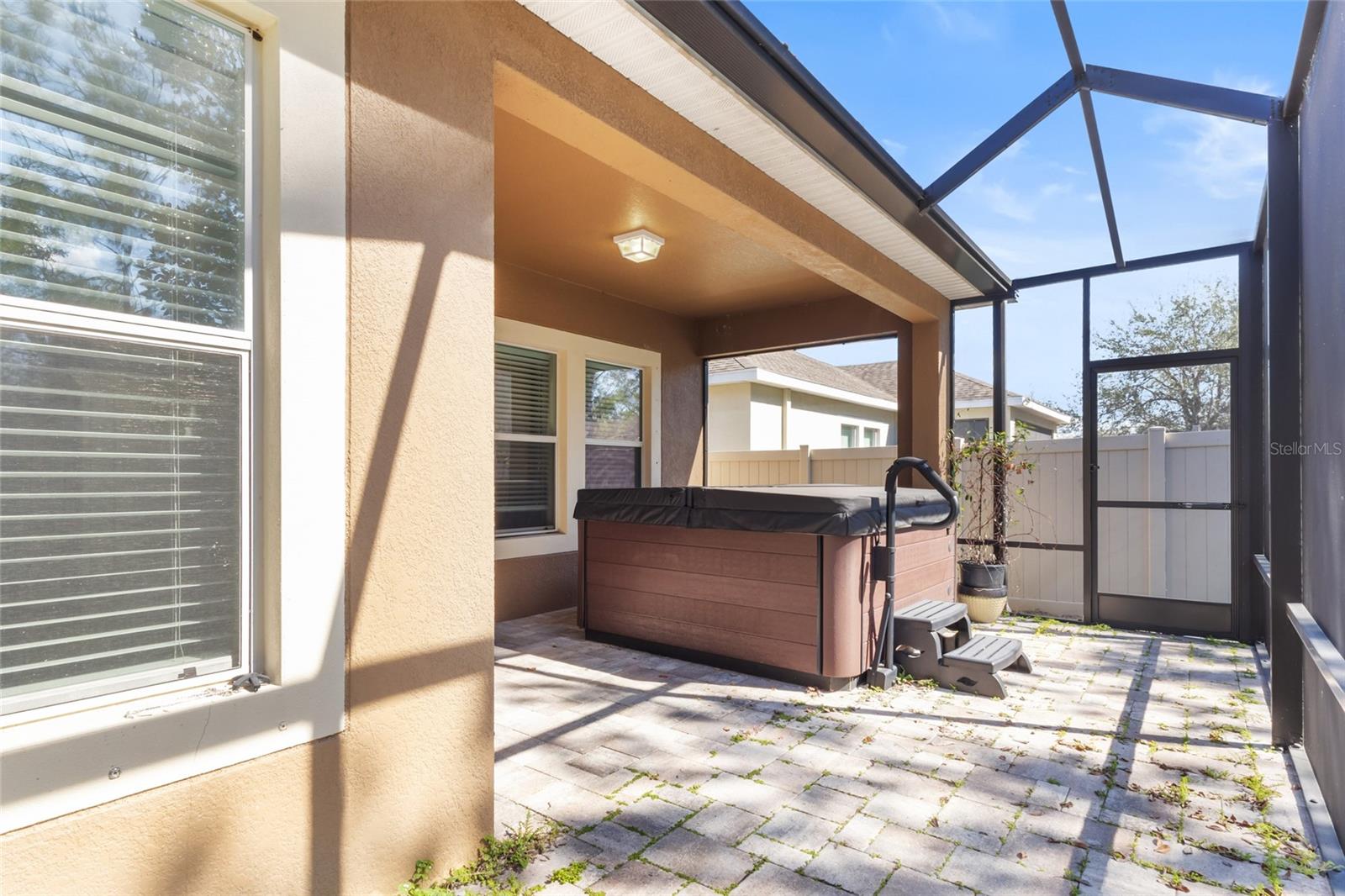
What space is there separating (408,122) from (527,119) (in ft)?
2.56

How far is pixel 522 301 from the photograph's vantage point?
592 cm

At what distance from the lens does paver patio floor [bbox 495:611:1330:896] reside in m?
2.15

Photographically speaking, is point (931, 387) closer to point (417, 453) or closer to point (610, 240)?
point (610, 240)

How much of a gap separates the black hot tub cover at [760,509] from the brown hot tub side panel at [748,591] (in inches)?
3.2

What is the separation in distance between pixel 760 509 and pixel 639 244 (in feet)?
6.93

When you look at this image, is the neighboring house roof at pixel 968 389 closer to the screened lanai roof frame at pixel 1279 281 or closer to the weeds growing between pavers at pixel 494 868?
the screened lanai roof frame at pixel 1279 281

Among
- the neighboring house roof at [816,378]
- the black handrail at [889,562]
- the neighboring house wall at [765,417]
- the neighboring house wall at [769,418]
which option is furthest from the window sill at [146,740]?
the neighboring house wall at [765,417]

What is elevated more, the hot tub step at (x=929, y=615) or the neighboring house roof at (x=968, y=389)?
the neighboring house roof at (x=968, y=389)

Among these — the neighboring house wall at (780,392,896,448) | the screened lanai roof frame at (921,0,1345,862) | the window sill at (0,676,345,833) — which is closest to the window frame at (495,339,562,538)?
the screened lanai roof frame at (921,0,1345,862)

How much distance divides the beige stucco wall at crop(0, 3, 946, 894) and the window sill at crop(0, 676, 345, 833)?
50 millimetres

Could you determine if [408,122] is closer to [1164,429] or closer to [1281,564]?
[1281,564]

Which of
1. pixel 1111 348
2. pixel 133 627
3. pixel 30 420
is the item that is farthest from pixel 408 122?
pixel 1111 348

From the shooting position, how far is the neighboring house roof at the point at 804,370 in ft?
37.2

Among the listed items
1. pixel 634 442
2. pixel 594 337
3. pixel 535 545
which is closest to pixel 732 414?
pixel 634 442
